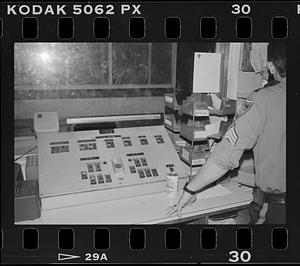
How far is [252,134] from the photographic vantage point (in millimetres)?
1359

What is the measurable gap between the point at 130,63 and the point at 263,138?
649 mm

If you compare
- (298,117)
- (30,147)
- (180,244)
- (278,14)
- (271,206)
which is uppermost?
(278,14)

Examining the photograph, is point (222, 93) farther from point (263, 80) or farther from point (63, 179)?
point (63, 179)

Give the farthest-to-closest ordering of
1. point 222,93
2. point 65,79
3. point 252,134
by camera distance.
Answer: point 222,93
point 65,79
point 252,134

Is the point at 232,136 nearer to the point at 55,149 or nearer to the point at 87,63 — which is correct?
the point at 87,63

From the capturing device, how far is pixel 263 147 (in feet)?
4.62

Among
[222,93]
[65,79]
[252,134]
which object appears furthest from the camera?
[222,93]

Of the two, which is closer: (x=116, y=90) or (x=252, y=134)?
(x=252, y=134)

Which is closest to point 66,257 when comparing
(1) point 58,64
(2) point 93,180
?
(2) point 93,180

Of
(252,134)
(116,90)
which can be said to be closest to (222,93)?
(252,134)

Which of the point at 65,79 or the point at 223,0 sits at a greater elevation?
the point at 223,0

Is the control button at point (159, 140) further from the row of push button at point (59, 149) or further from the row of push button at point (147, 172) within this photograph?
the row of push button at point (59, 149)

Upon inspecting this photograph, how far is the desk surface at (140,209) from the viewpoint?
1.44 m

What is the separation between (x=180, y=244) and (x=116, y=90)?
0.72 meters
